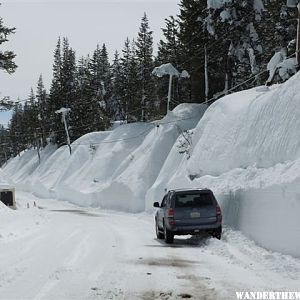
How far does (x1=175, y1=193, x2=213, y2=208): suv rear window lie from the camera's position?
53.4 feet

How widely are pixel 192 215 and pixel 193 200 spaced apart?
24.4 inches

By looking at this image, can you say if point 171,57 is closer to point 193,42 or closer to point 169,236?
point 193,42

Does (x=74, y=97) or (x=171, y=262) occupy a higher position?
(x=74, y=97)

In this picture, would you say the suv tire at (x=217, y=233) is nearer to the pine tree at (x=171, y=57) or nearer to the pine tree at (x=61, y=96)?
the pine tree at (x=171, y=57)

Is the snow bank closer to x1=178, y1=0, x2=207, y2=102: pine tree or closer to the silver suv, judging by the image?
x1=178, y1=0, x2=207, y2=102: pine tree

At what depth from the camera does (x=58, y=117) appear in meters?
85.9

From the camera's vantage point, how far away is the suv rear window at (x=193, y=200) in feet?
53.4

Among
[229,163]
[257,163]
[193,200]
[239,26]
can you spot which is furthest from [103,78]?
[193,200]

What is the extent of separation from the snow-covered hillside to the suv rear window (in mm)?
1267

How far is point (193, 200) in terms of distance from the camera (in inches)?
648

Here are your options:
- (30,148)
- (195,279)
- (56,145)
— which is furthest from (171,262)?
(30,148)

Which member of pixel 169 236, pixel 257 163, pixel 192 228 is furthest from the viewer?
pixel 257 163

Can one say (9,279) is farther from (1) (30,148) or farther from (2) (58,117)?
(1) (30,148)

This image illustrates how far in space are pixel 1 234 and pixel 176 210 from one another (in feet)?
19.5
